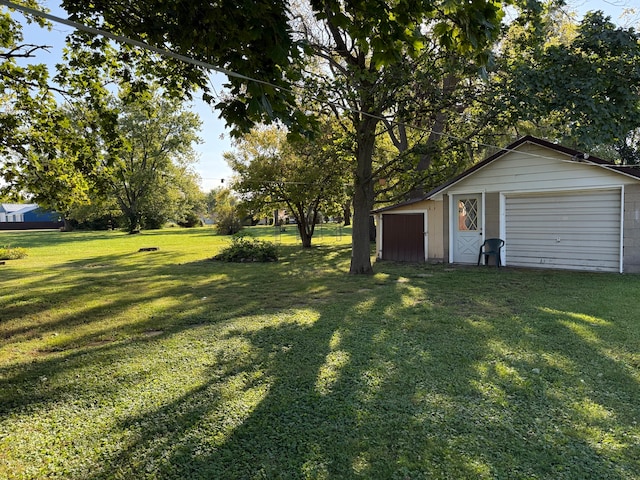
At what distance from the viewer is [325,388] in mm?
3477

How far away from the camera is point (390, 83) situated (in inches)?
340

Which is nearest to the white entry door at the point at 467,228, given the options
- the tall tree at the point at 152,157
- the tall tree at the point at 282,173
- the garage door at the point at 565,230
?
the garage door at the point at 565,230

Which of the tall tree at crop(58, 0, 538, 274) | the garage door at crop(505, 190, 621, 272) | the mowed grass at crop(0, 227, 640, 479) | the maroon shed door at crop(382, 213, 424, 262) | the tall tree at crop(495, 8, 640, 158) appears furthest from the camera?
the maroon shed door at crop(382, 213, 424, 262)

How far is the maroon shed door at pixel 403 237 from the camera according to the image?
550 inches

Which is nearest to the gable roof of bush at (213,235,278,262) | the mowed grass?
the mowed grass

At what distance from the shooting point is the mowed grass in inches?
96.8

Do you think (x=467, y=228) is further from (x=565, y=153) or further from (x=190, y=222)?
(x=190, y=222)

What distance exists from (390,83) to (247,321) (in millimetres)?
5987

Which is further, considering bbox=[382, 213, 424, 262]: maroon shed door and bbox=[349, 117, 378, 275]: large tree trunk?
bbox=[382, 213, 424, 262]: maroon shed door

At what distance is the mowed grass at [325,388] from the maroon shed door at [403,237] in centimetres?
669

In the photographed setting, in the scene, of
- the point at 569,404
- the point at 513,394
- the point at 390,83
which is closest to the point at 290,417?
the point at 513,394

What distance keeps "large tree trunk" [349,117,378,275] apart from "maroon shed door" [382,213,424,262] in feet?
12.4

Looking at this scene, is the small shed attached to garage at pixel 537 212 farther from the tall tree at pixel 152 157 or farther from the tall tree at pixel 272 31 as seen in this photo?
the tall tree at pixel 152 157

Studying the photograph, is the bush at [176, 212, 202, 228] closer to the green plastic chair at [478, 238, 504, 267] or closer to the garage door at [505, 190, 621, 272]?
the green plastic chair at [478, 238, 504, 267]
